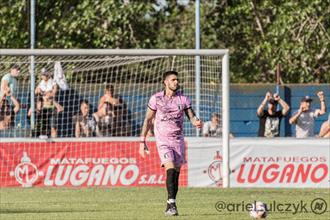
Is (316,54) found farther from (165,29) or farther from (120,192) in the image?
(120,192)

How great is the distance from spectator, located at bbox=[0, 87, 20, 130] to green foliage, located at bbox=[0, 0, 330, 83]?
19.0 feet

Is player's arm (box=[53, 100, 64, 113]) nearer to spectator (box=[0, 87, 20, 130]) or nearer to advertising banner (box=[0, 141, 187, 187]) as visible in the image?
advertising banner (box=[0, 141, 187, 187])

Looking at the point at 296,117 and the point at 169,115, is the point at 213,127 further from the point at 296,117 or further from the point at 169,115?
the point at 169,115

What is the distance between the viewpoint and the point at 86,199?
18500mm

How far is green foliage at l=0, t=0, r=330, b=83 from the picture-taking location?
2853cm

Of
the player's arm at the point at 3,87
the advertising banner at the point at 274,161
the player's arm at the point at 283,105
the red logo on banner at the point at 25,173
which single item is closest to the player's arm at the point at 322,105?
the player's arm at the point at 283,105

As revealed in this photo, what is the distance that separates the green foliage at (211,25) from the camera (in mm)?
28531

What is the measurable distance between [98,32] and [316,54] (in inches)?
234

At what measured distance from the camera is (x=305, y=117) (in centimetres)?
2431

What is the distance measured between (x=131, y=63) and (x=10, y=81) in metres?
2.98

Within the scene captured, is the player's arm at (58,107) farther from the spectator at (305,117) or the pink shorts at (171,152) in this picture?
the pink shorts at (171,152)

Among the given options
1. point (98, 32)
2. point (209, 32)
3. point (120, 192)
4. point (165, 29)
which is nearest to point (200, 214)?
point (120, 192)

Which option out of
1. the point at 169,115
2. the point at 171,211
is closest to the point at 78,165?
the point at 169,115

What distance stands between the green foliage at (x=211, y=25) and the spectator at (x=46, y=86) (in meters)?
5.15
